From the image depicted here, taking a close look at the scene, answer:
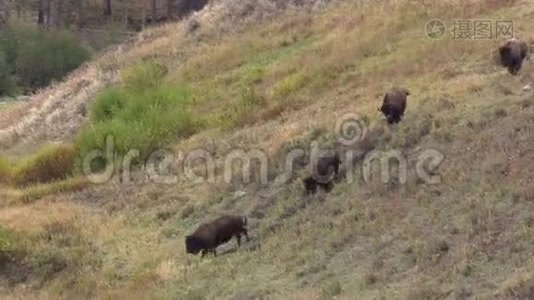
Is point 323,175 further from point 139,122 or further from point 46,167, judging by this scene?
point 46,167

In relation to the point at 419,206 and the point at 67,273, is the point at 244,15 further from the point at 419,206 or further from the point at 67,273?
the point at 419,206

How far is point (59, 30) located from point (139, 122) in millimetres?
45308

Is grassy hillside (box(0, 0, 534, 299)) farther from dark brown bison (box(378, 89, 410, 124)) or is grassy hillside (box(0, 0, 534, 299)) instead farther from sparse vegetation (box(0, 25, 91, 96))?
sparse vegetation (box(0, 25, 91, 96))

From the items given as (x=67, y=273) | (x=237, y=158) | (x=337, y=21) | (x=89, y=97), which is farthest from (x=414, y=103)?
(x=89, y=97)

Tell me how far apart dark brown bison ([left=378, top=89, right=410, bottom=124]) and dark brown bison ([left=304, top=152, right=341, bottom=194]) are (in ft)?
5.13

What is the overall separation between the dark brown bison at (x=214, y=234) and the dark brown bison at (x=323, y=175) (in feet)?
5.05

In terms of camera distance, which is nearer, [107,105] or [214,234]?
[214,234]

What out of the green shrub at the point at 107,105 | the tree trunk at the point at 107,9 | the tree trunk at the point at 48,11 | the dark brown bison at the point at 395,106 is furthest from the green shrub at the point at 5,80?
the dark brown bison at the point at 395,106

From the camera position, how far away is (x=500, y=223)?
12.1 metres

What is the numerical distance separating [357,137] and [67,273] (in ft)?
20.0

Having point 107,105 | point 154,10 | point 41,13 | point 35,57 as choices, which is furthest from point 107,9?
point 107,105

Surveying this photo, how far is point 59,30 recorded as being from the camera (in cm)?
7006

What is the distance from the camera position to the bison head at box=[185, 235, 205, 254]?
1578 centimetres

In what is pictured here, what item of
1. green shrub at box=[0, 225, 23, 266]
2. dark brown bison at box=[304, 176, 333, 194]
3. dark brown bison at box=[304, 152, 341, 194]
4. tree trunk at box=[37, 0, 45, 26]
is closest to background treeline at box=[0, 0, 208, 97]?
tree trunk at box=[37, 0, 45, 26]
